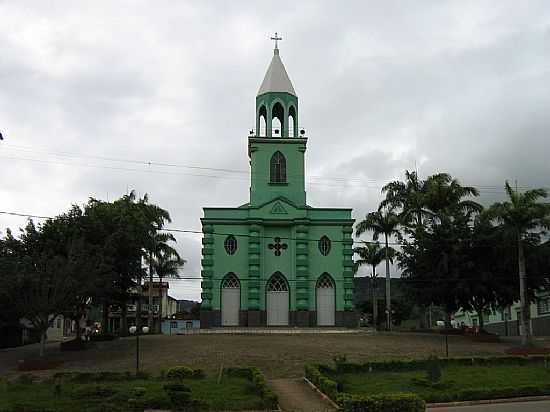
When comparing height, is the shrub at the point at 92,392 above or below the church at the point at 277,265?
below

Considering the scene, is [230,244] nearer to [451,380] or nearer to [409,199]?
[409,199]

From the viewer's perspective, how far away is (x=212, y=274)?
1988 inches

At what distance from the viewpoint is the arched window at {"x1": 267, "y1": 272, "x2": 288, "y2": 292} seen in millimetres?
51031

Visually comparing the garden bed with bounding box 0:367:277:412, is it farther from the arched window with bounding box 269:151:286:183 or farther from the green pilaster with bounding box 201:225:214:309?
the arched window with bounding box 269:151:286:183

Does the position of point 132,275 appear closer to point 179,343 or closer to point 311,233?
point 179,343

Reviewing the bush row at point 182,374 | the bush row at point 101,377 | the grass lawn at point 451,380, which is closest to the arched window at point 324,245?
the grass lawn at point 451,380

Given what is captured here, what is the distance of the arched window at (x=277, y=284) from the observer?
51031 millimetres

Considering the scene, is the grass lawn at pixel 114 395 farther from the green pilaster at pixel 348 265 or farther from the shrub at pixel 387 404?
the green pilaster at pixel 348 265

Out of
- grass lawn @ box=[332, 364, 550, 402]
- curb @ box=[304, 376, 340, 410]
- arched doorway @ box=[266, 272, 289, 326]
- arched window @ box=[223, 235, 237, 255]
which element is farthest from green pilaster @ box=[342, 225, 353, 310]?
curb @ box=[304, 376, 340, 410]

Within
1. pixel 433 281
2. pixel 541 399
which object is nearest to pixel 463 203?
pixel 433 281

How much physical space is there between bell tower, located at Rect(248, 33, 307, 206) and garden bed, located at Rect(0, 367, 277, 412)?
26.7 meters

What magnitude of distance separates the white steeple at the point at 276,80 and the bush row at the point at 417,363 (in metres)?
30.3

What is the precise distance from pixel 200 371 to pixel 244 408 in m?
6.76

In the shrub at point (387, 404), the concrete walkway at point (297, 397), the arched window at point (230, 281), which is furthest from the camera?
the arched window at point (230, 281)
